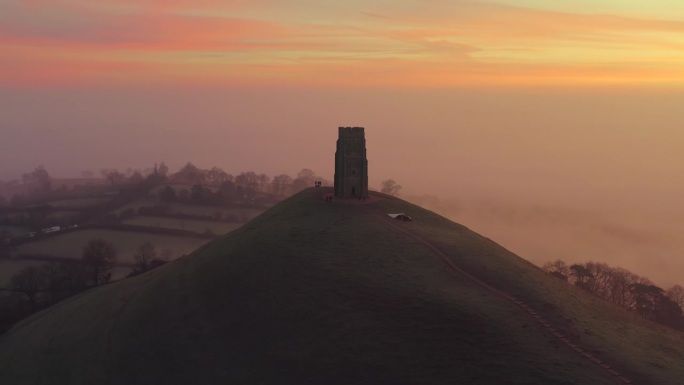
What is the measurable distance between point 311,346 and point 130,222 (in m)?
130

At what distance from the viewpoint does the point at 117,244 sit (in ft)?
460

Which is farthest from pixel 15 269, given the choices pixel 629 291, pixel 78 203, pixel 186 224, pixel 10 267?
pixel 629 291

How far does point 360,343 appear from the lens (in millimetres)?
48062

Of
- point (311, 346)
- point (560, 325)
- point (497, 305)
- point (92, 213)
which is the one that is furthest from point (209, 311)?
point (92, 213)

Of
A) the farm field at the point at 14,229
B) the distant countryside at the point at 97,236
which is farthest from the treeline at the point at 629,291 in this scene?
the farm field at the point at 14,229

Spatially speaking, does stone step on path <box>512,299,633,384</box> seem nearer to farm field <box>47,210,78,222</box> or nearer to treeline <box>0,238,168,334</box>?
treeline <box>0,238,168,334</box>

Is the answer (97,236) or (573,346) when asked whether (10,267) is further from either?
(573,346)

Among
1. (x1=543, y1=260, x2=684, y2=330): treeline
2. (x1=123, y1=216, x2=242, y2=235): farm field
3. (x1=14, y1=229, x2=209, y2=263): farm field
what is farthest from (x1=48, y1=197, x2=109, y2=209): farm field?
(x1=543, y1=260, x2=684, y2=330): treeline

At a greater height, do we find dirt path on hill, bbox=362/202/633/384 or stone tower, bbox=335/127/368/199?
stone tower, bbox=335/127/368/199

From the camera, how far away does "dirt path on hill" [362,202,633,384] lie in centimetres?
4368

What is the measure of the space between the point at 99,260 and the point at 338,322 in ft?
262

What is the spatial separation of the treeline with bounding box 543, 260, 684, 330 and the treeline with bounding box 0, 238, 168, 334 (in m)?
84.7

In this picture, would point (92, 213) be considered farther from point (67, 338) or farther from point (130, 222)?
point (67, 338)

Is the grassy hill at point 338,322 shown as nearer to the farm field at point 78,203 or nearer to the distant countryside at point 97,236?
the distant countryside at point 97,236
